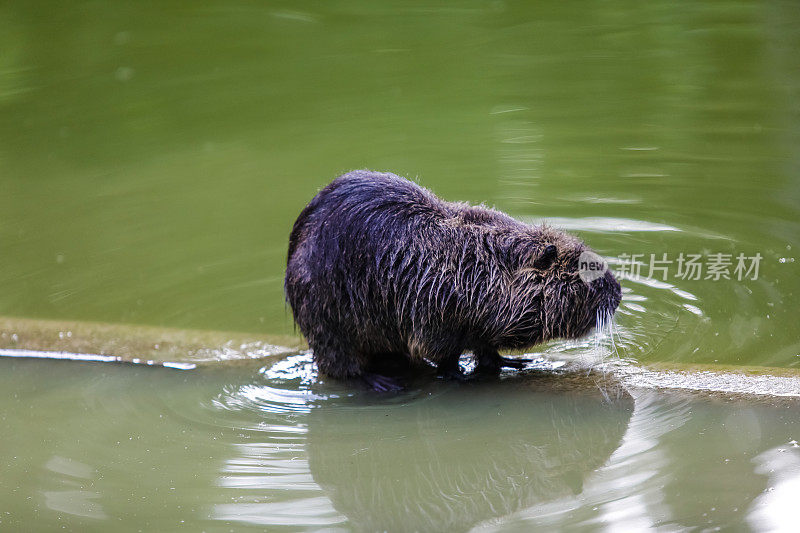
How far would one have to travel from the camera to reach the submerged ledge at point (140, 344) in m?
4.32

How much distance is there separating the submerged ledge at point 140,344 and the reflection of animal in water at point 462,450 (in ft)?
2.18

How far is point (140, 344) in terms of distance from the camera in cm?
441

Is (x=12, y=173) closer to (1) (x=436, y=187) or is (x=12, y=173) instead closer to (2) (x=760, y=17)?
(1) (x=436, y=187)

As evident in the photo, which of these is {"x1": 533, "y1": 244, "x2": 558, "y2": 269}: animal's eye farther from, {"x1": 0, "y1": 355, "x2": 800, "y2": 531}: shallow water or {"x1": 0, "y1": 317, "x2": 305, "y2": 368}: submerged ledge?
{"x1": 0, "y1": 317, "x2": 305, "y2": 368}: submerged ledge

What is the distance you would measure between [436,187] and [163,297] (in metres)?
1.84

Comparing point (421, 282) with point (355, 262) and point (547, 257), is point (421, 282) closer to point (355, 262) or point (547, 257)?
point (355, 262)

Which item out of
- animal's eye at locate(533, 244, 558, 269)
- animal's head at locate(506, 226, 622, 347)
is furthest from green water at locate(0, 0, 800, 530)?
animal's eye at locate(533, 244, 558, 269)

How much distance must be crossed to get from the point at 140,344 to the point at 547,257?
75.8 inches

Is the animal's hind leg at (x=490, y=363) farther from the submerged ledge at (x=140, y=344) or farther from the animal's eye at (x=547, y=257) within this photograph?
the submerged ledge at (x=140, y=344)

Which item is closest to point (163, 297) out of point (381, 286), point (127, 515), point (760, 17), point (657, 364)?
point (381, 286)

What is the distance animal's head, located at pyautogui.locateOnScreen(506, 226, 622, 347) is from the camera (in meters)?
3.87

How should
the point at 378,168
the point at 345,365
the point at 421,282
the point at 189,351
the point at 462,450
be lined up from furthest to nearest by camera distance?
1. the point at 378,168
2. the point at 189,351
3. the point at 345,365
4. the point at 421,282
5. the point at 462,450

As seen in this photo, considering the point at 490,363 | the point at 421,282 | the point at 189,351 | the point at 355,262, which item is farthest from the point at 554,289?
the point at 189,351

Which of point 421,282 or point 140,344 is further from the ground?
point 421,282
